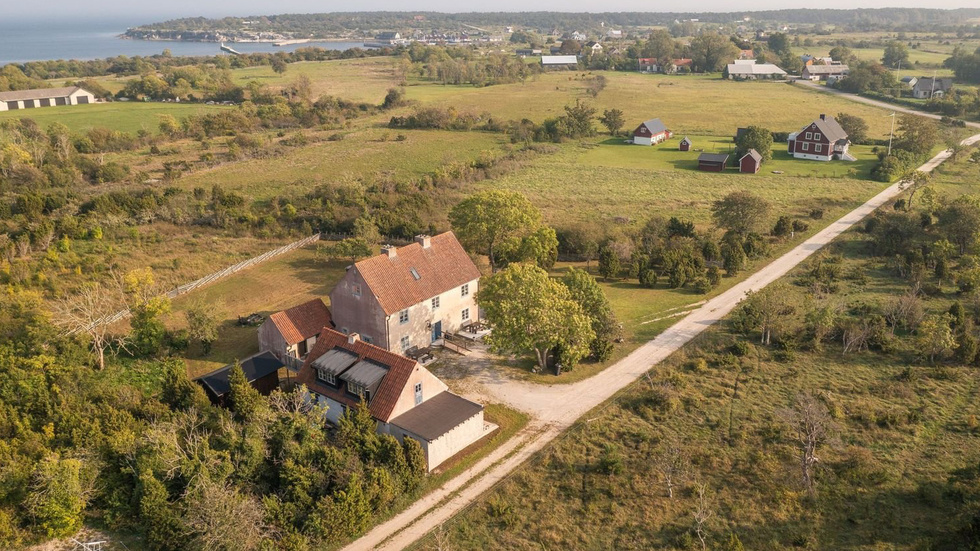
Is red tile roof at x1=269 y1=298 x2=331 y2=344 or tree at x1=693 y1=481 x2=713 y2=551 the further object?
red tile roof at x1=269 y1=298 x2=331 y2=344

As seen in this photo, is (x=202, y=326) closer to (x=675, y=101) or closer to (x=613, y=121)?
(x=613, y=121)

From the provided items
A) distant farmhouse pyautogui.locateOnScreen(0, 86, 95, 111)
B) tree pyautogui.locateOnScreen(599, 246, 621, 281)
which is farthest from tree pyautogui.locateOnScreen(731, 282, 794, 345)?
distant farmhouse pyautogui.locateOnScreen(0, 86, 95, 111)

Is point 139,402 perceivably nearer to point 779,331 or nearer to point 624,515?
point 624,515

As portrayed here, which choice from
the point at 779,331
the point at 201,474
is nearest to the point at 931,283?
the point at 779,331

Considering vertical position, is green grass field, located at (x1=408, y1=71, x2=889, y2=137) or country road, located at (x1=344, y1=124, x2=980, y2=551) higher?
green grass field, located at (x1=408, y1=71, x2=889, y2=137)

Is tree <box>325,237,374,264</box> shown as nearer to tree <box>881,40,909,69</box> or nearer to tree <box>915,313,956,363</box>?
tree <box>915,313,956,363</box>

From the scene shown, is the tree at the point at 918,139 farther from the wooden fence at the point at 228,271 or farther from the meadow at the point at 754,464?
the wooden fence at the point at 228,271

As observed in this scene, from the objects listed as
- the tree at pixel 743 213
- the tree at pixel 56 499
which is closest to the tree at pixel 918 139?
the tree at pixel 743 213
